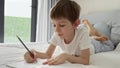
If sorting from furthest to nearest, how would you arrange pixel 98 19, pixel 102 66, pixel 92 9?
pixel 92 9
pixel 98 19
pixel 102 66

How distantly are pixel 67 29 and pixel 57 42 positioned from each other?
23 cm

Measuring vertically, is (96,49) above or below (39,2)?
below

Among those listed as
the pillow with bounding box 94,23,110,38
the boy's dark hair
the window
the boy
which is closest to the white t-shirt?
the boy

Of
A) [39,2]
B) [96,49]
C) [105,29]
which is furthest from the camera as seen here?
[39,2]

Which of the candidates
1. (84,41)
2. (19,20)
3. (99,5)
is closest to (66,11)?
(84,41)

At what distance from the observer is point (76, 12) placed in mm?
1063

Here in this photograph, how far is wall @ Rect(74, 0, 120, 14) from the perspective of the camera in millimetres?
2430

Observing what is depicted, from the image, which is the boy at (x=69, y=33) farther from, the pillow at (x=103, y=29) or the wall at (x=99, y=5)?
the wall at (x=99, y=5)

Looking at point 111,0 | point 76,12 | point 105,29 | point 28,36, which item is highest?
point 111,0

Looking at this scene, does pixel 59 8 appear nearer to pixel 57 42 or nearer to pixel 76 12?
pixel 76 12

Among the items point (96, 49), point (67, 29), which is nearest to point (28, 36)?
point (96, 49)

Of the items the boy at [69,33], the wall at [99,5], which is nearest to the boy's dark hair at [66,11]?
the boy at [69,33]

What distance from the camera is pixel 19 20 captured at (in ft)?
10.4

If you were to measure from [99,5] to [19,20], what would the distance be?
135 cm
